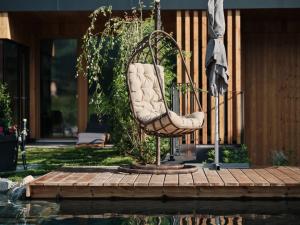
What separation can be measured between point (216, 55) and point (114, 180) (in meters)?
2.10

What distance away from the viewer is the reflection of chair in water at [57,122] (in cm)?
1309

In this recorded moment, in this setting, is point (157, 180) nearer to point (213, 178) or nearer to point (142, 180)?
point (142, 180)

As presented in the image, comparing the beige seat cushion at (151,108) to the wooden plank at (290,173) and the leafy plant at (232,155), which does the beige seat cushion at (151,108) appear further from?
the leafy plant at (232,155)

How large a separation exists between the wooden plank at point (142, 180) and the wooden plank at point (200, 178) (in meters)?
0.47

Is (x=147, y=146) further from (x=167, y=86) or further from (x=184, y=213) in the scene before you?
(x=184, y=213)

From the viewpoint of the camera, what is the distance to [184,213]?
5.07m

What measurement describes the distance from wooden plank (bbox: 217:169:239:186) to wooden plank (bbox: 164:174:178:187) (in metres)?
0.48

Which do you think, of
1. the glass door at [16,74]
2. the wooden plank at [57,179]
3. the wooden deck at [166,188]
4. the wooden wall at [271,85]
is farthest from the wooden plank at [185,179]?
the glass door at [16,74]

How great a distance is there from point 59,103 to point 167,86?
5.64 m

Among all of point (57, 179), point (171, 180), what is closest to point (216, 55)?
point (171, 180)

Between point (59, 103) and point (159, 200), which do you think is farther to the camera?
point (59, 103)

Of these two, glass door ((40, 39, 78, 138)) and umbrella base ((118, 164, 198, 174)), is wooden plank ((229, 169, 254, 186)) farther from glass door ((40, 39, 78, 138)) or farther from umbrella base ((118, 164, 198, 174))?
glass door ((40, 39, 78, 138))

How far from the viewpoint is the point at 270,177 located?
605cm

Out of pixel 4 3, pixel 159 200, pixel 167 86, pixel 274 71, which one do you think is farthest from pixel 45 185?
pixel 274 71
